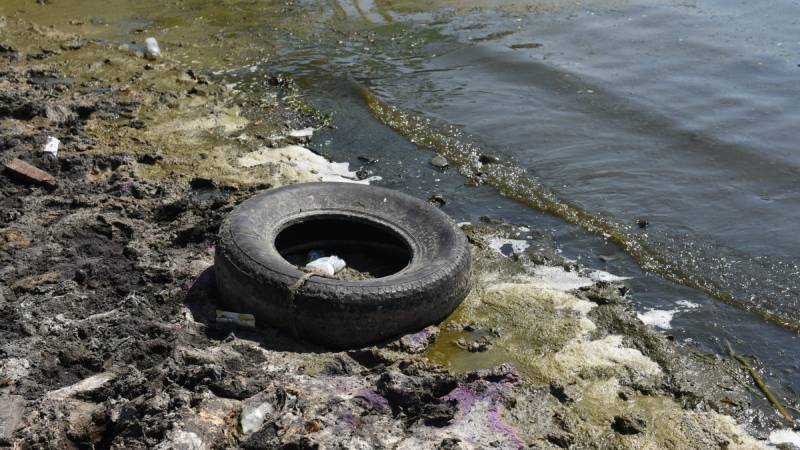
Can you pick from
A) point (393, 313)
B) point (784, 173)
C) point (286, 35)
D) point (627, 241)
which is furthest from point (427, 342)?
point (286, 35)

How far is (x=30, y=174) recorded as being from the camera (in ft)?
24.1

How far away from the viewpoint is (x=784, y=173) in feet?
28.5

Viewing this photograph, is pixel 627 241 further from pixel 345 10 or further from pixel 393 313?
pixel 345 10

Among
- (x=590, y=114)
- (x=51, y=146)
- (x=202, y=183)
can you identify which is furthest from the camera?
(x=590, y=114)

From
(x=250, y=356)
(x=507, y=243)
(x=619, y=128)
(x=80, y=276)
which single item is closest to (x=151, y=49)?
(x=80, y=276)

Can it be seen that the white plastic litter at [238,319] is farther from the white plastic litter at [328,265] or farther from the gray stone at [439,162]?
Answer: the gray stone at [439,162]

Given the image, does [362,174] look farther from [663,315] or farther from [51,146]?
[663,315]

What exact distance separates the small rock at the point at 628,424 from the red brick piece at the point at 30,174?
19.5 feet

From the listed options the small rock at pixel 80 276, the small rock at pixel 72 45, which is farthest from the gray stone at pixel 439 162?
the small rock at pixel 72 45

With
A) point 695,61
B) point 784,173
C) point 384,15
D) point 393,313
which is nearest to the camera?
point 393,313

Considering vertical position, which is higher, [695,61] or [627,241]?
[695,61]

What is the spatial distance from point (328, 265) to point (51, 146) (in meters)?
4.01

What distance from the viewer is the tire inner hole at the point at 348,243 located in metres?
6.52

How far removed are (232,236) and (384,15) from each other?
1050 centimetres
